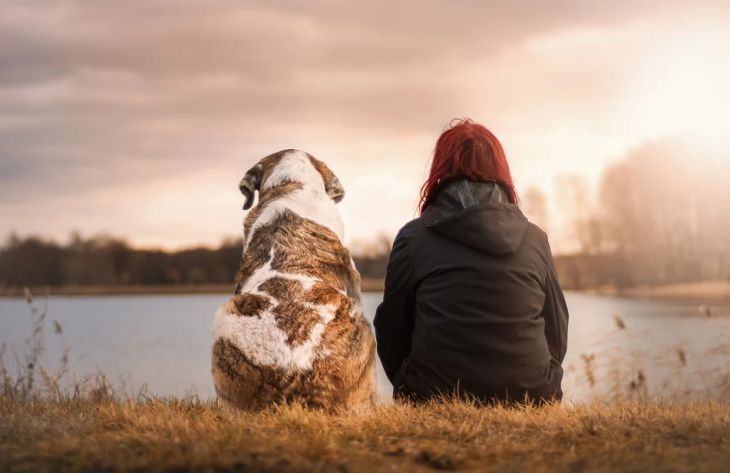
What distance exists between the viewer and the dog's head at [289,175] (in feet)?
21.4

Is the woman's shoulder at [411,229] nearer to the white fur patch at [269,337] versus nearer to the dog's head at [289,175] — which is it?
the white fur patch at [269,337]

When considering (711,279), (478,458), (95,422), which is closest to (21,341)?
(95,422)

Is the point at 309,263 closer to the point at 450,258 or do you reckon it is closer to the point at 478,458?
the point at 450,258

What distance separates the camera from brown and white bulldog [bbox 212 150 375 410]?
5.25 metres

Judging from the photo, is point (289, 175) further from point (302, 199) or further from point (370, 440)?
point (370, 440)

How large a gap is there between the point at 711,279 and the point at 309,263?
29320mm

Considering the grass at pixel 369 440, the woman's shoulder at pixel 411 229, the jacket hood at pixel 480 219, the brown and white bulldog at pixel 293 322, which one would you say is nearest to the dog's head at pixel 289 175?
the brown and white bulldog at pixel 293 322

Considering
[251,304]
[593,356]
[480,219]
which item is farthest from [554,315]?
[593,356]

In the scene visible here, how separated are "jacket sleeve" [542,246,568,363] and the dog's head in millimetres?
2022

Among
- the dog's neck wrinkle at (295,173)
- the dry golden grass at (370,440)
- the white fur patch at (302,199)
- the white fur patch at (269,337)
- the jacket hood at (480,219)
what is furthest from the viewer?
the dog's neck wrinkle at (295,173)

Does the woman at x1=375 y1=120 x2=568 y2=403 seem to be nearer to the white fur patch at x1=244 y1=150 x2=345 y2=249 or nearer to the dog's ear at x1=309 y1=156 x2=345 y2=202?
the white fur patch at x1=244 y1=150 x2=345 y2=249

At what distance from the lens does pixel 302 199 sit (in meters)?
6.30

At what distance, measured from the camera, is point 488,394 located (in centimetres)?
576

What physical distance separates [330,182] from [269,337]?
199 cm
